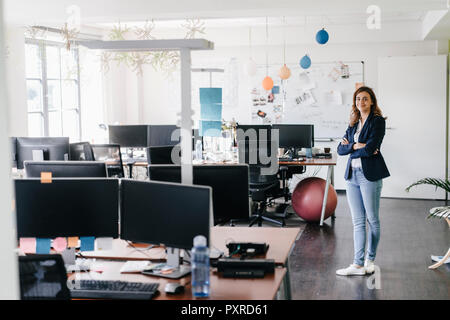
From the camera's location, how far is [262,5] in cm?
629

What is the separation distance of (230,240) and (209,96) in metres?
4.06

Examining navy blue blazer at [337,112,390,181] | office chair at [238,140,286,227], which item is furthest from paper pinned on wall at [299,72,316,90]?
navy blue blazer at [337,112,390,181]

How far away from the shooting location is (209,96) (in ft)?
23.8

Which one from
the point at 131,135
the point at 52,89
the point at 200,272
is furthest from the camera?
the point at 52,89

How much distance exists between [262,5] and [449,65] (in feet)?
12.5

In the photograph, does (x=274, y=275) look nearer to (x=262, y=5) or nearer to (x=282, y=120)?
(x=262, y=5)

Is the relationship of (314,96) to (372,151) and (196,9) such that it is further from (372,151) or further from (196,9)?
(372,151)

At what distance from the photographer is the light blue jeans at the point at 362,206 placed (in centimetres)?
468

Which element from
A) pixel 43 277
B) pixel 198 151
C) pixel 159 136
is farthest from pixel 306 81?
pixel 43 277

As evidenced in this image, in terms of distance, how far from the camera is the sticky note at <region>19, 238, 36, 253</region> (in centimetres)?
294

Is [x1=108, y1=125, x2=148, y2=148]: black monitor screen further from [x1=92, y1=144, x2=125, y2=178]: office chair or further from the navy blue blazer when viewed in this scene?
the navy blue blazer

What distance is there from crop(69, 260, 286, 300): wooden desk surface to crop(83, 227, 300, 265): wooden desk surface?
0.13 meters
